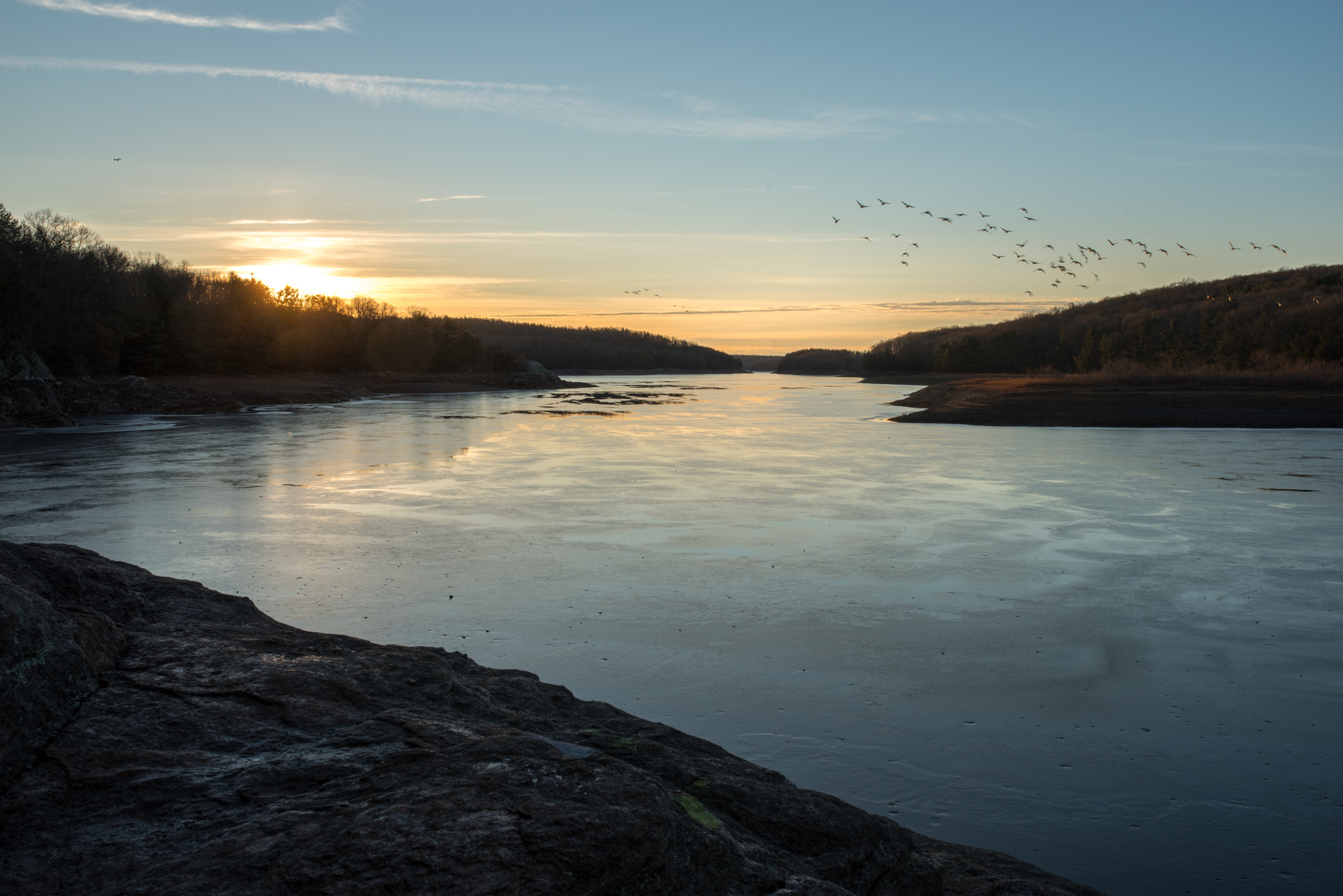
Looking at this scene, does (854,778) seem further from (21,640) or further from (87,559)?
(87,559)

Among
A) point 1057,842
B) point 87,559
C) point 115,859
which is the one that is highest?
point 87,559

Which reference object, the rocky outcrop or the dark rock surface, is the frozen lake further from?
the rocky outcrop

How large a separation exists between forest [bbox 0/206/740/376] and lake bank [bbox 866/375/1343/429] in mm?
43278

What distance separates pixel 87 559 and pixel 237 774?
252 cm

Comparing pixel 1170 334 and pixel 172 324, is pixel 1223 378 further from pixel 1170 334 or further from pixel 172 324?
pixel 172 324

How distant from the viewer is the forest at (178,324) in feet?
145

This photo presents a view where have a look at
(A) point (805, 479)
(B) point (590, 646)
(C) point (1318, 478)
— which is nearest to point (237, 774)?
(B) point (590, 646)

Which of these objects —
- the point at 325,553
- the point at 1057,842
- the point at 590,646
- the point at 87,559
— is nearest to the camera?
the point at 1057,842

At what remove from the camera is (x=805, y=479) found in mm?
16891

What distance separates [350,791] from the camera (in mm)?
2639

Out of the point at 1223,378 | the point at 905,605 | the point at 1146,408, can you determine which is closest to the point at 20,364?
the point at 905,605

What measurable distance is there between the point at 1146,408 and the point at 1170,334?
62.9 m

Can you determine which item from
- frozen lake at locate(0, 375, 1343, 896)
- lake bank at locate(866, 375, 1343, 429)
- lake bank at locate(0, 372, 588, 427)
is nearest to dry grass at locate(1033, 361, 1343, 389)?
lake bank at locate(866, 375, 1343, 429)

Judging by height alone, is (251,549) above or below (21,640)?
below
